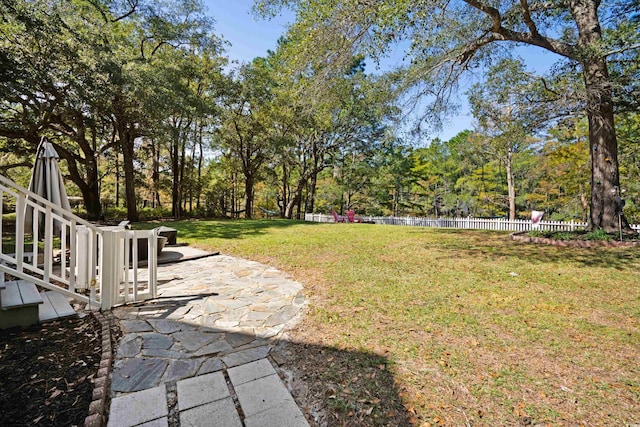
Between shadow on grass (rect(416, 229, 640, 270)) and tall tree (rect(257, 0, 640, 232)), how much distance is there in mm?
1696

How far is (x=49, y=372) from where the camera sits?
1.88m

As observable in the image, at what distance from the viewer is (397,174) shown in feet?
82.1

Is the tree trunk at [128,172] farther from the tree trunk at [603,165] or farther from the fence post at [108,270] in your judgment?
the tree trunk at [603,165]

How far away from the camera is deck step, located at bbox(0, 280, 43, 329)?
2.39 m

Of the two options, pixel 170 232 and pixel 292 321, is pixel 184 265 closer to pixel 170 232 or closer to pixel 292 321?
pixel 170 232

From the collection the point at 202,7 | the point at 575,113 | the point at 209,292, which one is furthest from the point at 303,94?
the point at 202,7

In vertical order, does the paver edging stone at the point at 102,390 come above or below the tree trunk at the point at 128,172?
below

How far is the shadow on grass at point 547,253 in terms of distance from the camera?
5012mm

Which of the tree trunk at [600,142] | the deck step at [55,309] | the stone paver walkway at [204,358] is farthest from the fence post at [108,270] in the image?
the tree trunk at [600,142]

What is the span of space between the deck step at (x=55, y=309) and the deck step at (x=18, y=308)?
0.40 feet

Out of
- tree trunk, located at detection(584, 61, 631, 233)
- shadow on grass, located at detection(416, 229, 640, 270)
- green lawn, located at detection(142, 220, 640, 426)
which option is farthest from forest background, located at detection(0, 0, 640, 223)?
green lawn, located at detection(142, 220, 640, 426)

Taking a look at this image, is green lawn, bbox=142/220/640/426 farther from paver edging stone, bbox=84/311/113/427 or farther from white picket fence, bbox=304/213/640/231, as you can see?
white picket fence, bbox=304/213/640/231

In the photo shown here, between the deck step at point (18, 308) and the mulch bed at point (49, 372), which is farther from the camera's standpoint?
the deck step at point (18, 308)

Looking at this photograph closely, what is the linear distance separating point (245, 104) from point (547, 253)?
15441 mm
